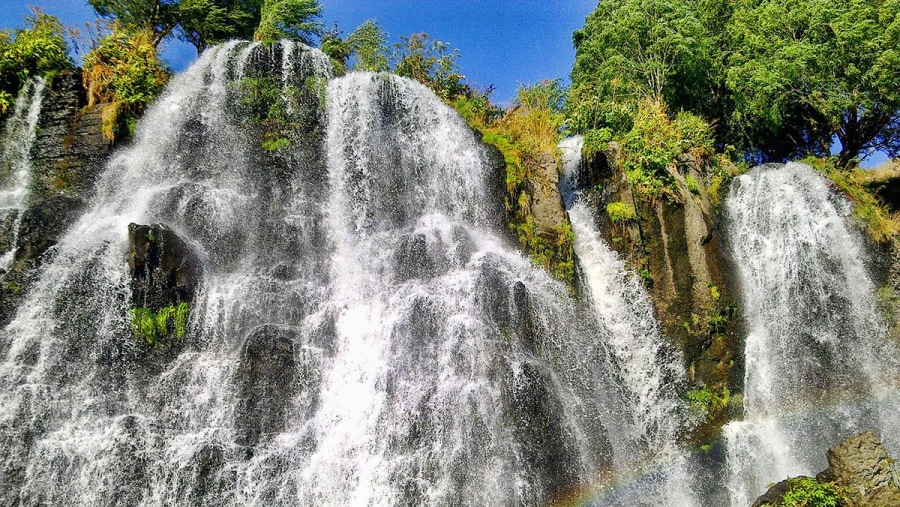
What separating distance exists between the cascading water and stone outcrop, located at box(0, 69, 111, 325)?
1524cm

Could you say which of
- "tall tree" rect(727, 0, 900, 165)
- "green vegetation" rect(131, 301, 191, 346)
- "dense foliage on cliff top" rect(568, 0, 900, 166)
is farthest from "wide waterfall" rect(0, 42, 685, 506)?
"tall tree" rect(727, 0, 900, 165)

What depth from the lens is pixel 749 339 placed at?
13.5 meters

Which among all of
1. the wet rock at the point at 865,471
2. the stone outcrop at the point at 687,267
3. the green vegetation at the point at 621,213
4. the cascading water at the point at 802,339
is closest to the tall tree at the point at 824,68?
the cascading water at the point at 802,339

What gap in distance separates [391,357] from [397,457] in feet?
6.38

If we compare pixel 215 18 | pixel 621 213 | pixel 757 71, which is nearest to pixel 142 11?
pixel 215 18

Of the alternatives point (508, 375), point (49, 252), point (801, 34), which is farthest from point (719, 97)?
point (49, 252)

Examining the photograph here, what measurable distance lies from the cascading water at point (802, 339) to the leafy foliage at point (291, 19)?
721 inches

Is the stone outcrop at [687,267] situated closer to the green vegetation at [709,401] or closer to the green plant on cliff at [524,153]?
the green vegetation at [709,401]

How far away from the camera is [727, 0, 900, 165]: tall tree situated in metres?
17.1

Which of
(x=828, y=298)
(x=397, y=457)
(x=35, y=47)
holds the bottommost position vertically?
(x=397, y=457)

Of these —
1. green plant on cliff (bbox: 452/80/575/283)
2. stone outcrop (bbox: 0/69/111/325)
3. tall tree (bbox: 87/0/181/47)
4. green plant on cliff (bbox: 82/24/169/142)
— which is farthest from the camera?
tall tree (bbox: 87/0/181/47)

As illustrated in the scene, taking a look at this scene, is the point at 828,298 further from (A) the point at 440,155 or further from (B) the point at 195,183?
(B) the point at 195,183

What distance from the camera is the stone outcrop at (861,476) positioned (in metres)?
8.45

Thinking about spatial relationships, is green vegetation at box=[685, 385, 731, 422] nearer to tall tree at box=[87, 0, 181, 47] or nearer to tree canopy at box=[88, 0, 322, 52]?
tree canopy at box=[88, 0, 322, 52]
